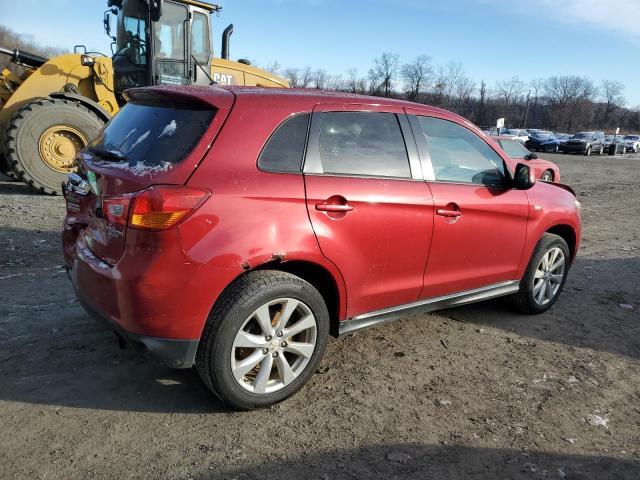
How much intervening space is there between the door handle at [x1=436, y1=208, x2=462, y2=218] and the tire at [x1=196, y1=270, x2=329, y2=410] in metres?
1.11

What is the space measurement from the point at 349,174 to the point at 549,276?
2.55 m

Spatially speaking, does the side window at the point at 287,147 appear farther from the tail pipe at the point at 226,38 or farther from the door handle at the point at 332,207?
the tail pipe at the point at 226,38

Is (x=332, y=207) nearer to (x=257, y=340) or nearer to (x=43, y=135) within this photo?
(x=257, y=340)

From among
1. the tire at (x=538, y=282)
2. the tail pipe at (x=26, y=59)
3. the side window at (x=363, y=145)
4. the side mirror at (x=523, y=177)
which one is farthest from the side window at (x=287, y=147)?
the tail pipe at (x=26, y=59)

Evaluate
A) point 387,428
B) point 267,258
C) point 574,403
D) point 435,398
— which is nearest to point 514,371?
point 574,403

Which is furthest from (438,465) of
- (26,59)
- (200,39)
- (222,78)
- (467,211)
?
(26,59)

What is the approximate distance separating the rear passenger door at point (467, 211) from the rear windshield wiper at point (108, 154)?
1958 mm

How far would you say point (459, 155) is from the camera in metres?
3.93

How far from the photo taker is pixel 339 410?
305 cm

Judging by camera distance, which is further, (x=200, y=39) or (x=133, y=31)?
(x=200, y=39)

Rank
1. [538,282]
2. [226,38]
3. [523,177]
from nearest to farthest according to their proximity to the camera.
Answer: [523,177]
[538,282]
[226,38]

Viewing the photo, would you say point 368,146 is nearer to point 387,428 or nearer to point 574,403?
point 387,428

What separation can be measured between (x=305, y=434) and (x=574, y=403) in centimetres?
173

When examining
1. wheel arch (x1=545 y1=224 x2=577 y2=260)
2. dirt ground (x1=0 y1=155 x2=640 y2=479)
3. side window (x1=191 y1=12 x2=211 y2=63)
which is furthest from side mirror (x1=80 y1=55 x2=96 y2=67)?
wheel arch (x1=545 y1=224 x2=577 y2=260)
